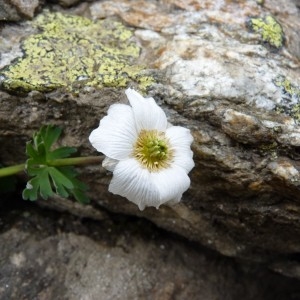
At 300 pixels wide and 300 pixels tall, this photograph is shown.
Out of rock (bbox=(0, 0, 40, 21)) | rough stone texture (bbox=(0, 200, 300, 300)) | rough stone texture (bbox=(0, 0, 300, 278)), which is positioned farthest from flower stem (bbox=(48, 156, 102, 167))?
rock (bbox=(0, 0, 40, 21))

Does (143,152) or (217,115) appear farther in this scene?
(217,115)

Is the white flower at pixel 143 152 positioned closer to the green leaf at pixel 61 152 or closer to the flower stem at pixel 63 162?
the flower stem at pixel 63 162

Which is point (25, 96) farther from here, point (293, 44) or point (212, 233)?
point (293, 44)

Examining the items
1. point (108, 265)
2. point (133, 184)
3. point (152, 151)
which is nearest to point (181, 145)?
point (152, 151)

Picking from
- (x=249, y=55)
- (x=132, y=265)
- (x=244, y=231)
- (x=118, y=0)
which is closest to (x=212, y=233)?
(x=244, y=231)

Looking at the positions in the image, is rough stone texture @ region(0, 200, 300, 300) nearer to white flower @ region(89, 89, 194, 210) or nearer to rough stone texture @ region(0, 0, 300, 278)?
rough stone texture @ region(0, 0, 300, 278)

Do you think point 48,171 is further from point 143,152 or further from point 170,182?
point 170,182

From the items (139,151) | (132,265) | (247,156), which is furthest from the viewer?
(132,265)
